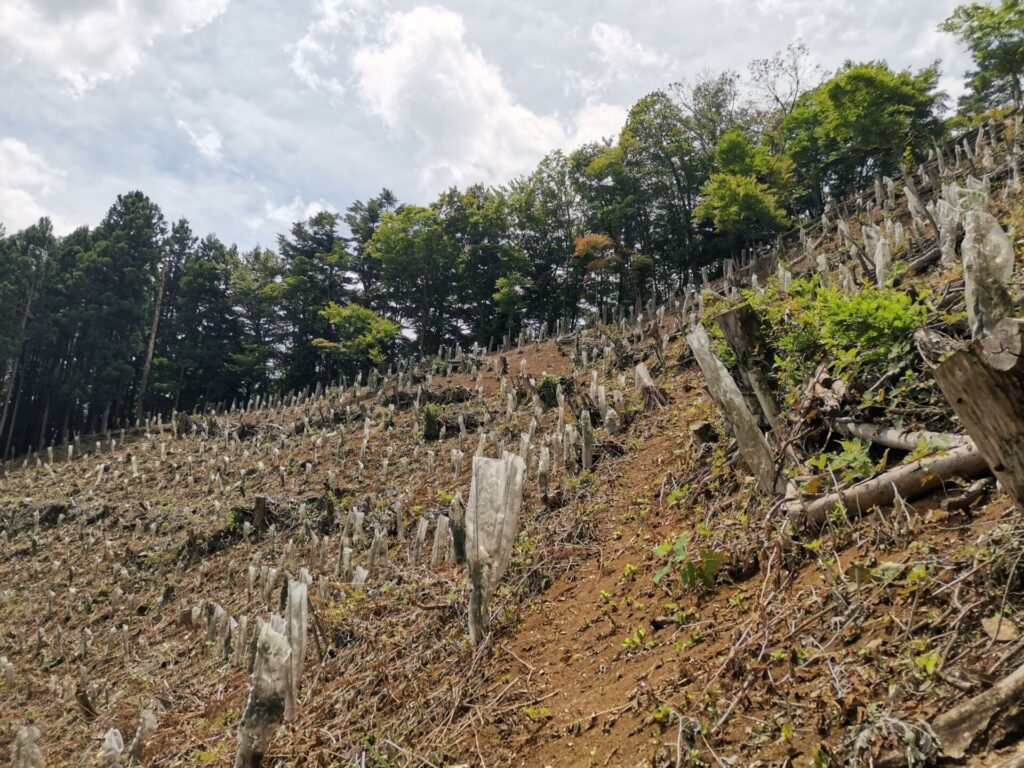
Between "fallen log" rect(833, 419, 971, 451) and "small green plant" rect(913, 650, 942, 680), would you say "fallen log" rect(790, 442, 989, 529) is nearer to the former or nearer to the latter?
"fallen log" rect(833, 419, 971, 451)

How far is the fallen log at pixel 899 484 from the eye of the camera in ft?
9.97

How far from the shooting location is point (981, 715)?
5.69 feet

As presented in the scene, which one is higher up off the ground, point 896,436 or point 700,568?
point 896,436

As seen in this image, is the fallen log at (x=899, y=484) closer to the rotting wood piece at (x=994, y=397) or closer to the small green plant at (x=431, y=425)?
the rotting wood piece at (x=994, y=397)

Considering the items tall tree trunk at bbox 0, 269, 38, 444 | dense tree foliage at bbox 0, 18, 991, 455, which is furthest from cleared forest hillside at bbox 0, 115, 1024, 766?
tall tree trunk at bbox 0, 269, 38, 444

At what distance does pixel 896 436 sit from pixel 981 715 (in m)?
2.28

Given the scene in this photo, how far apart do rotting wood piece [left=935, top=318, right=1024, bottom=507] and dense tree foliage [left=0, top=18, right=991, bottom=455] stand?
26.0m

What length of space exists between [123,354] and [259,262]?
1578 centimetres

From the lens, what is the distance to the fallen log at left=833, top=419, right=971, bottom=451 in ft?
10.3

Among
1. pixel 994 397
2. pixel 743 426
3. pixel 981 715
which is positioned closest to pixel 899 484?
pixel 743 426

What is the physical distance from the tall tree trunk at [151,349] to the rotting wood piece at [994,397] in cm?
3718

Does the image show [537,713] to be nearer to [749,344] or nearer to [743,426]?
[743,426]

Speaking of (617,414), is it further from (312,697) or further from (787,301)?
(312,697)

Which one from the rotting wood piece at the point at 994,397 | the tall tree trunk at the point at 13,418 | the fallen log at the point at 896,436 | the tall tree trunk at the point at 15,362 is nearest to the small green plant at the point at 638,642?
the fallen log at the point at 896,436
